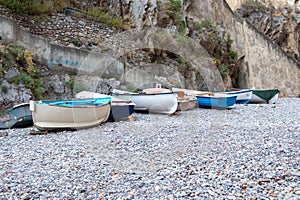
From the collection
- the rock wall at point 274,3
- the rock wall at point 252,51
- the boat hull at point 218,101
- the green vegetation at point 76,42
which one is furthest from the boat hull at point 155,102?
the rock wall at point 274,3

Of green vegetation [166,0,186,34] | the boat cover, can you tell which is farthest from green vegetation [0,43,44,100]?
the boat cover

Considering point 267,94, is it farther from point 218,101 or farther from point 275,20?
point 275,20

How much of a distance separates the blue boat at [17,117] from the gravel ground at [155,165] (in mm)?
1263

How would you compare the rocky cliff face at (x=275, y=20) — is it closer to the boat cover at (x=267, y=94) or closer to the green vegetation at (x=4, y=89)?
the boat cover at (x=267, y=94)

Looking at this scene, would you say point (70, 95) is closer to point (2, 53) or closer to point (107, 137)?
point (2, 53)

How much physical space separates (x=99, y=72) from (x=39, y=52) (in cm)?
233

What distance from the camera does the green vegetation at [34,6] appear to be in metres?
9.36

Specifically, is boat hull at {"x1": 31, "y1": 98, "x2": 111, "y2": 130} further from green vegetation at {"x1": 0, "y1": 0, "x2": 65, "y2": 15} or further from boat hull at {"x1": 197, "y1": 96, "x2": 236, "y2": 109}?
green vegetation at {"x1": 0, "y1": 0, "x2": 65, "y2": 15}

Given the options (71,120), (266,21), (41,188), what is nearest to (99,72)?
(71,120)

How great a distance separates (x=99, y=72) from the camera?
32.7 ft

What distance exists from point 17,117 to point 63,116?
1.50 m

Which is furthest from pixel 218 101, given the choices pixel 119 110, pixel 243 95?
pixel 119 110

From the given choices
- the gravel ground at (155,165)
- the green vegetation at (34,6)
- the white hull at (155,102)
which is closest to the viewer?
the gravel ground at (155,165)

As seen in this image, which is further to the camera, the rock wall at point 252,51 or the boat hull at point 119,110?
the rock wall at point 252,51
